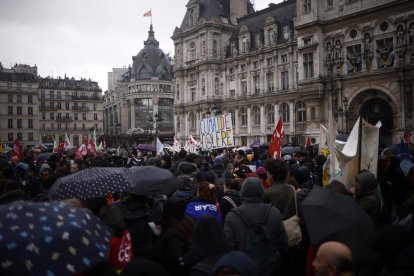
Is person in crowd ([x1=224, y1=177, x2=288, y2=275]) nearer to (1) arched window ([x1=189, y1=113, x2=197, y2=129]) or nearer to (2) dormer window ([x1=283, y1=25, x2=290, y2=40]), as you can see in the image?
(2) dormer window ([x1=283, y1=25, x2=290, y2=40])

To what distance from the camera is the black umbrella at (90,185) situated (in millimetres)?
5168

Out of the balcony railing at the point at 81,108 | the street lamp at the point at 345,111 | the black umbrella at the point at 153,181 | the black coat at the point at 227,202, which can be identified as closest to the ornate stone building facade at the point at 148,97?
the balcony railing at the point at 81,108

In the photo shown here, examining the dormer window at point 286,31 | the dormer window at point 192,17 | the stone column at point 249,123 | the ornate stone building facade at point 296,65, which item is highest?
the dormer window at point 192,17

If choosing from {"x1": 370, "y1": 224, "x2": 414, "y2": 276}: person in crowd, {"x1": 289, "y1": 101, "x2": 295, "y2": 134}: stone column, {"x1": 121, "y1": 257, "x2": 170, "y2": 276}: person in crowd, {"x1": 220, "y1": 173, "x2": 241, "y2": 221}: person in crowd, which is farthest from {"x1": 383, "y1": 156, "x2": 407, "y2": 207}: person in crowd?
{"x1": 289, "y1": 101, "x2": 295, "y2": 134}: stone column

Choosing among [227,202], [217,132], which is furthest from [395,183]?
[217,132]

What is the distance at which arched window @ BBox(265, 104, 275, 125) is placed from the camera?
40438 mm

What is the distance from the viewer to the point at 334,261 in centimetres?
295

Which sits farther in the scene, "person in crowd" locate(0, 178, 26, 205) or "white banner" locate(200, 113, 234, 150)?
"white banner" locate(200, 113, 234, 150)

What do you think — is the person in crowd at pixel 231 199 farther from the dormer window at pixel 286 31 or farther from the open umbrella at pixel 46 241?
the dormer window at pixel 286 31

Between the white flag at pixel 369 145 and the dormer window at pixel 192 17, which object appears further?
the dormer window at pixel 192 17

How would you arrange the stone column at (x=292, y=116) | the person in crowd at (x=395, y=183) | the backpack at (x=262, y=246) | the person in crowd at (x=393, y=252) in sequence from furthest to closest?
the stone column at (x=292, y=116) < the person in crowd at (x=395, y=183) < the backpack at (x=262, y=246) < the person in crowd at (x=393, y=252)

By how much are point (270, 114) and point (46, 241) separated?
128 ft

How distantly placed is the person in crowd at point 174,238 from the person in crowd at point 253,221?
20.6 inches

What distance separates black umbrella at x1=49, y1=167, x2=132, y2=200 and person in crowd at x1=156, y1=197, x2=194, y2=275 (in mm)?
1328
